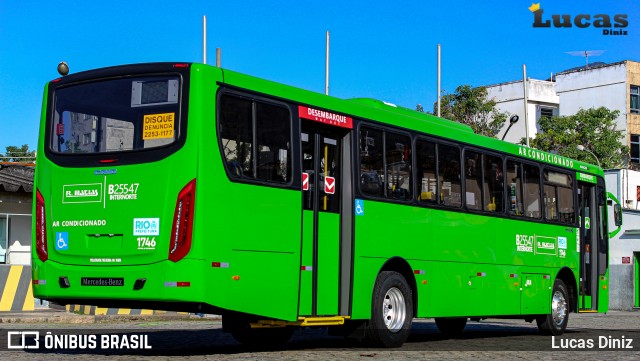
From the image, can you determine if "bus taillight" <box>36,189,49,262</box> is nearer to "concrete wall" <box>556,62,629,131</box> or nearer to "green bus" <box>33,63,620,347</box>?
"green bus" <box>33,63,620,347</box>

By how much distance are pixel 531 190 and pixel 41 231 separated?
33.0ft

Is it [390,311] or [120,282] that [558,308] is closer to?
[390,311]

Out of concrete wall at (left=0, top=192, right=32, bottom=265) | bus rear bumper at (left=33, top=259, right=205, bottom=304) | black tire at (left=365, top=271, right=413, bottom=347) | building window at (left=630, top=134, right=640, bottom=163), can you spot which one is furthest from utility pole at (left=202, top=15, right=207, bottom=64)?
building window at (left=630, top=134, right=640, bottom=163)

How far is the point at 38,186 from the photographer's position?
1246cm

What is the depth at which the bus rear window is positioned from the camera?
37.9 feet

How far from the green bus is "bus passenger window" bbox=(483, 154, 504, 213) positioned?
0.92 m

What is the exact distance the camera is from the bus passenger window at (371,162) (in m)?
14.0

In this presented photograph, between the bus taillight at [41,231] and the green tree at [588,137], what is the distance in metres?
54.0

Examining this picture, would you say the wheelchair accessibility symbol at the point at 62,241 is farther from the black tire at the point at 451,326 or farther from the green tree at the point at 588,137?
the green tree at the point at 588,137

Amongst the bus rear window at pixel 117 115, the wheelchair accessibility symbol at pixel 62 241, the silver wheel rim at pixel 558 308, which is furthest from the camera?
the silver wheel rim at pixel 558 308

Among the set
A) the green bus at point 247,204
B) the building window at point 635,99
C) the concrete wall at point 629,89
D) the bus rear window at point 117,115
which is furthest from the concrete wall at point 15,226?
the building window at point 635,99

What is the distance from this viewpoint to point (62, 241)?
39.4 feet

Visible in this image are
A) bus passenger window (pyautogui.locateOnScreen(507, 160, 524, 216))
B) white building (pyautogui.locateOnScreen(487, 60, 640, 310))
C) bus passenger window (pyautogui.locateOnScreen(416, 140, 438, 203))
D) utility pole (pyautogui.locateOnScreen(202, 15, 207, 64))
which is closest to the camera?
bus passenger window (pyautogui.locateOnScreen(416, 140, 438, 203))

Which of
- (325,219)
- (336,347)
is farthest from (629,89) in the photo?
(325,219)
